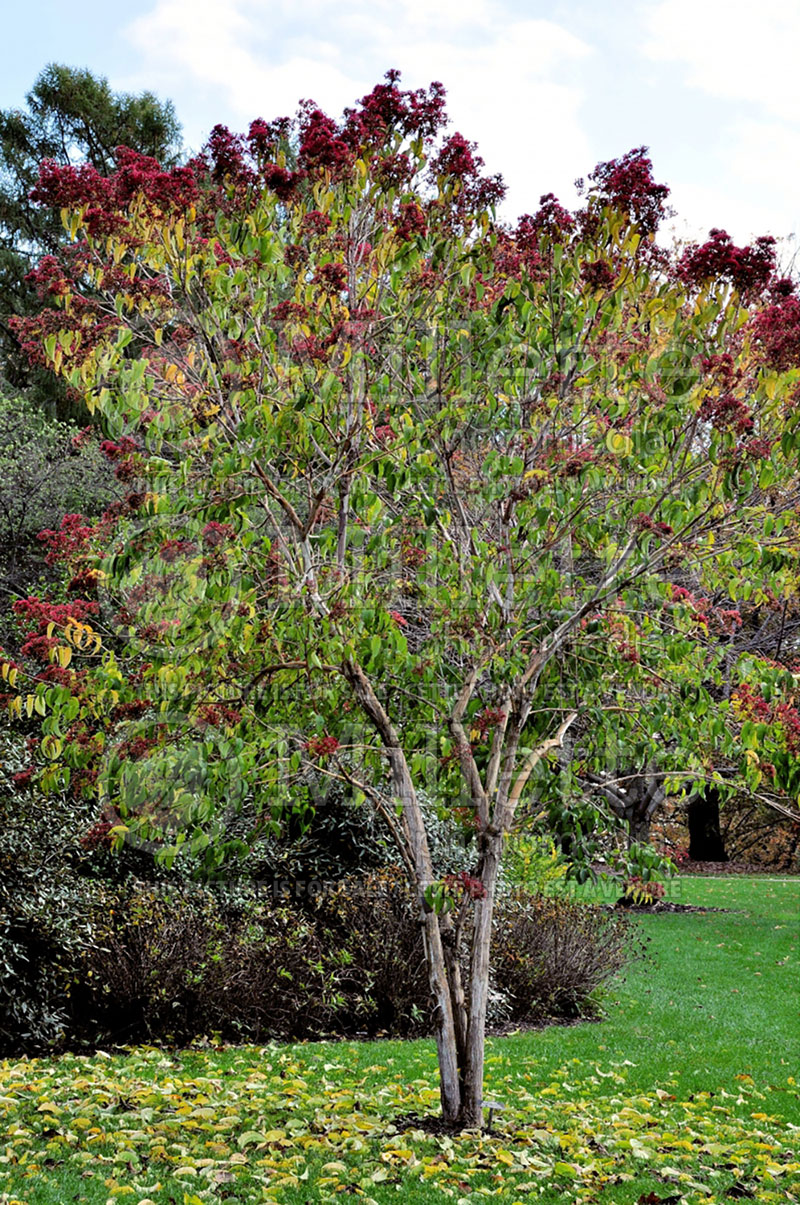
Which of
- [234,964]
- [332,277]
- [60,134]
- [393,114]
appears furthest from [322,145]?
[60,134]

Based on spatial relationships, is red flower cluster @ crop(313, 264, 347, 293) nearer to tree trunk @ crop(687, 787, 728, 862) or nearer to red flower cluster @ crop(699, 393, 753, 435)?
red flower cluster @ crop(699, 393, 753, 435)

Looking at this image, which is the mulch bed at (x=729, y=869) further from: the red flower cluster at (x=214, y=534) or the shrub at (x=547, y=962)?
the red flower cluster at (x=214, y=534)

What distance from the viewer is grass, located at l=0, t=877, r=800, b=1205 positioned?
381 cm

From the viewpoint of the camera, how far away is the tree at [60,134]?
1992 cm

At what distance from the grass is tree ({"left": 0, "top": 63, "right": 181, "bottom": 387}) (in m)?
17.2

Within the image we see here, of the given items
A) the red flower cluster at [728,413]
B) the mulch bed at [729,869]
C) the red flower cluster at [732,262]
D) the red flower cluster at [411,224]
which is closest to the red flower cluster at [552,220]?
the red flower cluster at [411,224]

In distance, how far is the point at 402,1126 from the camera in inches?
181

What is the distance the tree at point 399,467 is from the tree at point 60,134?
56.5 feet

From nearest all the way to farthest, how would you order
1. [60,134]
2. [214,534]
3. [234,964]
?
[214,534] → [234,964] → [60,134]

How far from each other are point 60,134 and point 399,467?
20.1 meters

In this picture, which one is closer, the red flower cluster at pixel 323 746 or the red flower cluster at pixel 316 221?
the red flower cluster at pixel 323 746

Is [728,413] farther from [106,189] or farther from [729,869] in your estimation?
[729,869]

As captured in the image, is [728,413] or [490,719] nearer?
[728,413]

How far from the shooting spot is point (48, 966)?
670 centimetres
